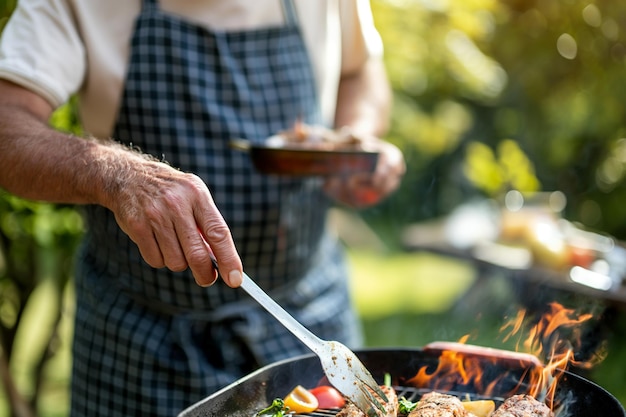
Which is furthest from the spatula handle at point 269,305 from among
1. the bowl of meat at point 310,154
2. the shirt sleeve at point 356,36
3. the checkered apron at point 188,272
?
the shirt sleeve at point 356,36

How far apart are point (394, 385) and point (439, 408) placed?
351 millimetres

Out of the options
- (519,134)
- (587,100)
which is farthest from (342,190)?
(519,134)

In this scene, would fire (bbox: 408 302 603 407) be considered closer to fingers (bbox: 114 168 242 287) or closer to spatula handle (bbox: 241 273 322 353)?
spatula handle (bbox: 241 273 322 353)

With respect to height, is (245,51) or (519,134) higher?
(245,51)

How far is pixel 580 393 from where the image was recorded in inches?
65.0

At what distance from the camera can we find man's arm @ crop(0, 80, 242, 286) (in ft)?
4.54

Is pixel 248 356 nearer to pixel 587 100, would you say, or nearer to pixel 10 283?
pixel 10 283

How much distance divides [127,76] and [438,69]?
421 cm

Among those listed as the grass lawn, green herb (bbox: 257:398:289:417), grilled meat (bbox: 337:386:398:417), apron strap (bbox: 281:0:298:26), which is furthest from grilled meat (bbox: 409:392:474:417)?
the grass lawn

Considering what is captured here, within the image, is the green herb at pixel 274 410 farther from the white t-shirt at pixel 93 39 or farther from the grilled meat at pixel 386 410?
the white t-shirt at pixel 93 39

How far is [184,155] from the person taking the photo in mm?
2266

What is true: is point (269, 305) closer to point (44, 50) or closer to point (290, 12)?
point (44, 50)

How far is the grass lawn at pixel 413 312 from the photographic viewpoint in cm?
456

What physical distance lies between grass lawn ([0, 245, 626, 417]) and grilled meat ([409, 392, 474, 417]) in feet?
6.75
